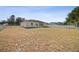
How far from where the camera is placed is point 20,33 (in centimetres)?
550

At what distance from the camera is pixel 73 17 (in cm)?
550

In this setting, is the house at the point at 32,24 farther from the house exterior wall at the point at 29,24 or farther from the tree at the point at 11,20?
the tree at the point at 11,20

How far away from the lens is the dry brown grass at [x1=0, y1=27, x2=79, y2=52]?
18.0ft

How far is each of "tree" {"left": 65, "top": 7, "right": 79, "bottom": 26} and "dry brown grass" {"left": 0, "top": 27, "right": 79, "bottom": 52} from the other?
4.1 inches

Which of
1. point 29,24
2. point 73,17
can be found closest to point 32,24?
point 29,24

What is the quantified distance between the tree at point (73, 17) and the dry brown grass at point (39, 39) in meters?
0.11

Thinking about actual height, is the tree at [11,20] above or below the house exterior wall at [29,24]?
above

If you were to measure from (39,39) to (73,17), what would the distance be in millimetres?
529

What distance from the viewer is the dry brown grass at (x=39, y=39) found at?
5477 millimetres

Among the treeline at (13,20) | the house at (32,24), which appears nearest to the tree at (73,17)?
the house at (32,24)
